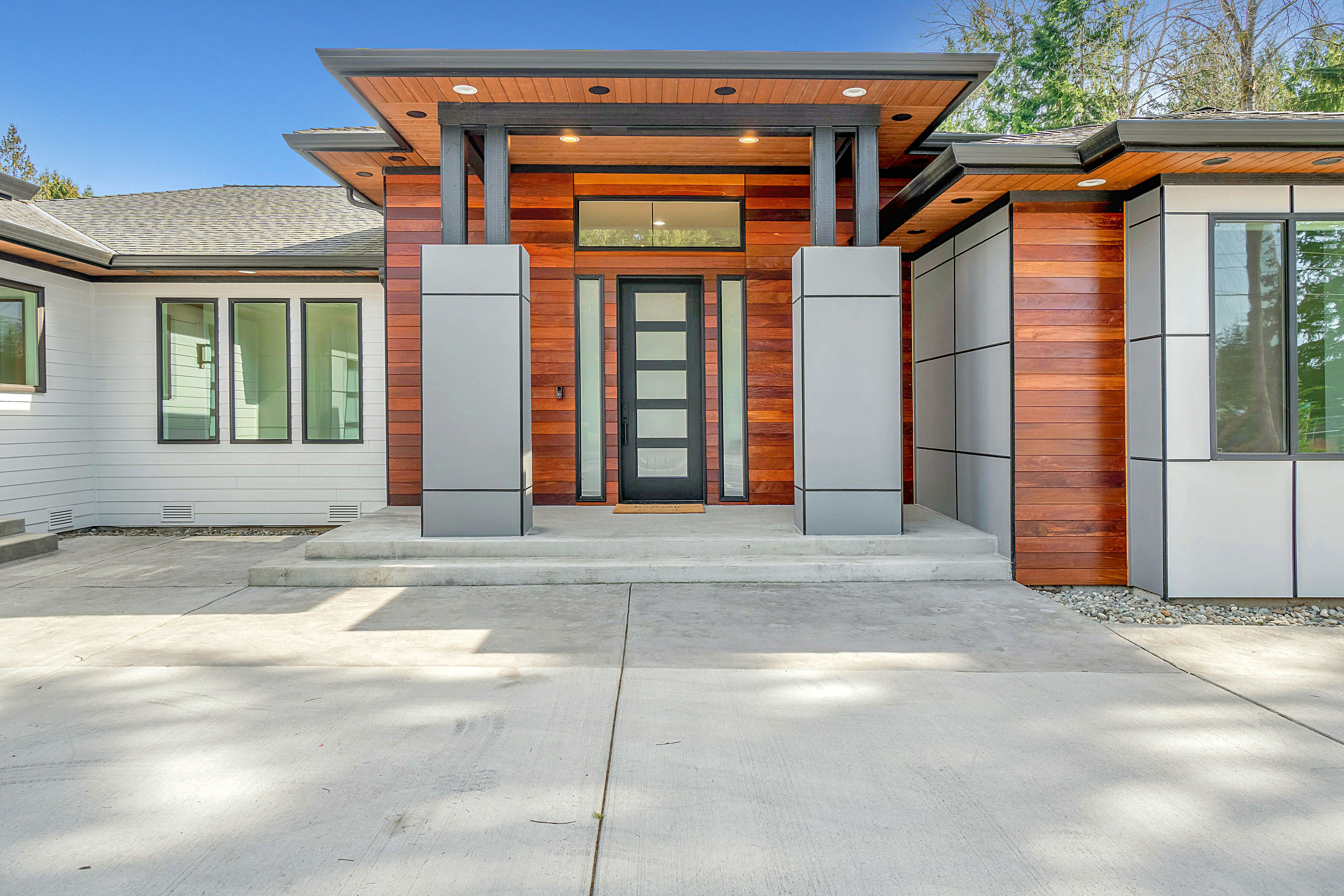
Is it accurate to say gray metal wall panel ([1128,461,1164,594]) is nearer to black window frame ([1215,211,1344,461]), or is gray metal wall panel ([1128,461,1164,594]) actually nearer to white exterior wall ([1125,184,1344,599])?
white exterior wall ([1125,184,1344,599])

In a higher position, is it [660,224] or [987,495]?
[660,224]

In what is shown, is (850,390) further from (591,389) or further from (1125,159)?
(591,389)

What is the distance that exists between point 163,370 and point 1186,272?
9.67m

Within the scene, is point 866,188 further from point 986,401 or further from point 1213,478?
point 1213,478

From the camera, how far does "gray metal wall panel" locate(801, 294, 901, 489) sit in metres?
5.40

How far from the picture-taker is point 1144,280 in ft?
16.4

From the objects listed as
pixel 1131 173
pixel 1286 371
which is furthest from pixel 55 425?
pixel 1286 371

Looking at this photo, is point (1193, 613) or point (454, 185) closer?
point (1193, 613)

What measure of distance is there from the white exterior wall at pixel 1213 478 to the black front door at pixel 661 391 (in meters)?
3.91

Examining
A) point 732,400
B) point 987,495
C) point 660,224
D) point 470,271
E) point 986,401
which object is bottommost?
point 987,495

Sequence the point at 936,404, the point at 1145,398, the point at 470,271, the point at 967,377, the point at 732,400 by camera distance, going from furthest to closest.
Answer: the point at 732,400 → the point at 936,404 → the point at 967,377 → the point at 470,271 → the point at 1145,398

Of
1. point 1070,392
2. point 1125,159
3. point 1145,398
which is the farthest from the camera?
point 1070,392

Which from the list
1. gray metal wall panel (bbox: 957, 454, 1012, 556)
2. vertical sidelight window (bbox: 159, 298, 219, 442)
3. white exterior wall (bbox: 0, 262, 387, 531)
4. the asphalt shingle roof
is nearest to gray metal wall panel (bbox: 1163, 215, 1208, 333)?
gray metal wall panel (bbox: 957, 454, 1012, 556)

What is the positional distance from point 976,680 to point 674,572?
2304 millimetres
